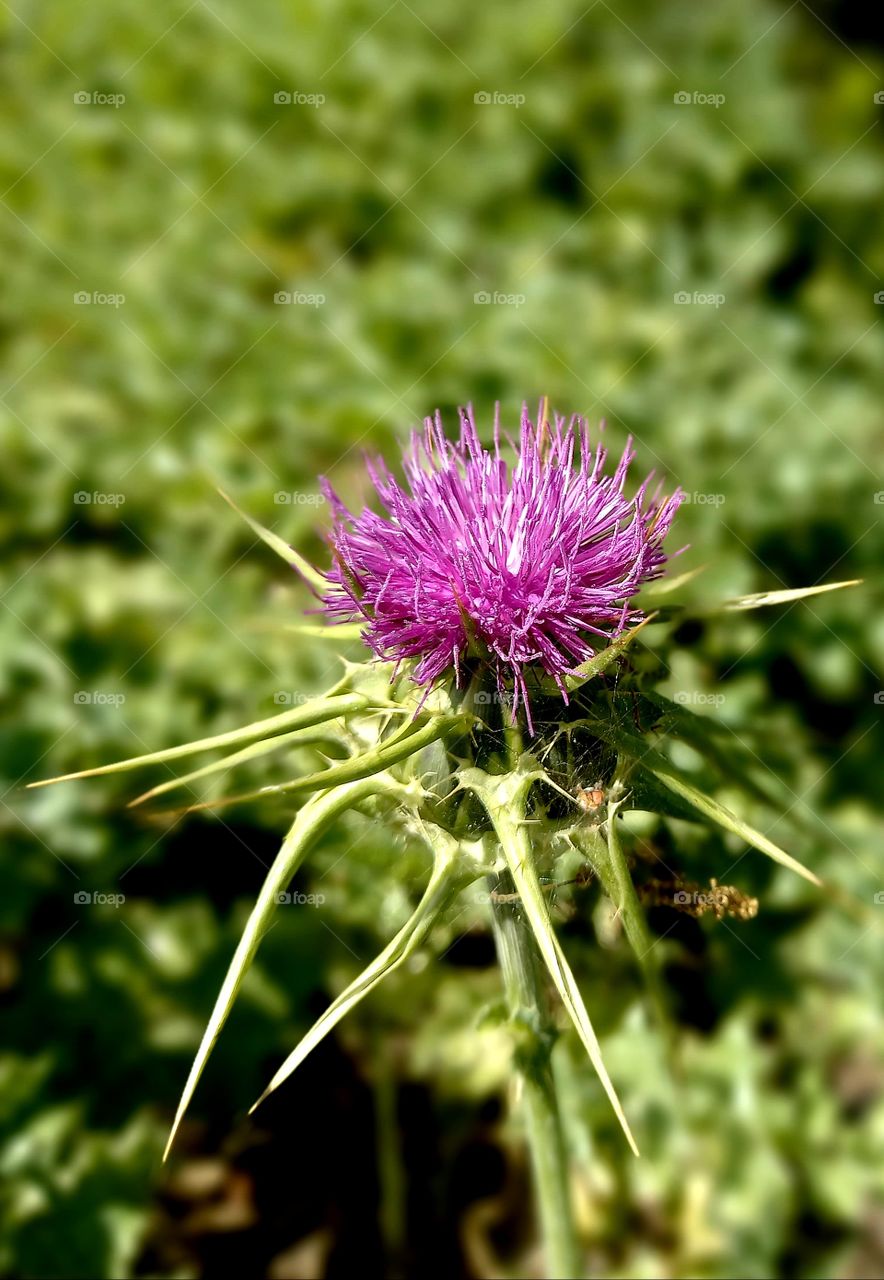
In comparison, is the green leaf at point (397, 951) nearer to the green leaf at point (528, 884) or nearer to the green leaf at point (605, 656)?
the green leaf at point (528, 884)

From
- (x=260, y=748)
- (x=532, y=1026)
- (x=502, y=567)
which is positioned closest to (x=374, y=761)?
(x=260, y=748)

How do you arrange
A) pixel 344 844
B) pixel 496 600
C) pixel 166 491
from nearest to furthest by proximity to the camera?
pixel 496 600, pixel 344 844, pixel 166 491

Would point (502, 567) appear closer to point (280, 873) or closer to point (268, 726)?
point (268, 726)

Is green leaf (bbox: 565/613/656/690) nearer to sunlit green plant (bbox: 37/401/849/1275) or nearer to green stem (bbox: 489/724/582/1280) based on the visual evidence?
sunlit green plant (bbox: 37/401/849/1275)

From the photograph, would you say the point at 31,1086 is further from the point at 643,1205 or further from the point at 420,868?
the point at 643,1205

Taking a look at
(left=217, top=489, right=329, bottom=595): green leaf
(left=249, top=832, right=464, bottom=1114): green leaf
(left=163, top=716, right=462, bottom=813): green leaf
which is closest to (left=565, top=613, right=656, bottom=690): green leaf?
(left=163, top=716, right=462, bottom=813): green leaf

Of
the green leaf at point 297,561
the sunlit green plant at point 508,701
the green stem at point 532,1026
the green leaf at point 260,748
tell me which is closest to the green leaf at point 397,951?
the sunlit green plant at point 508,701

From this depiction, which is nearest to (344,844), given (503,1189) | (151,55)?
(503,1189)

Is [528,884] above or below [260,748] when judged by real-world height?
below
